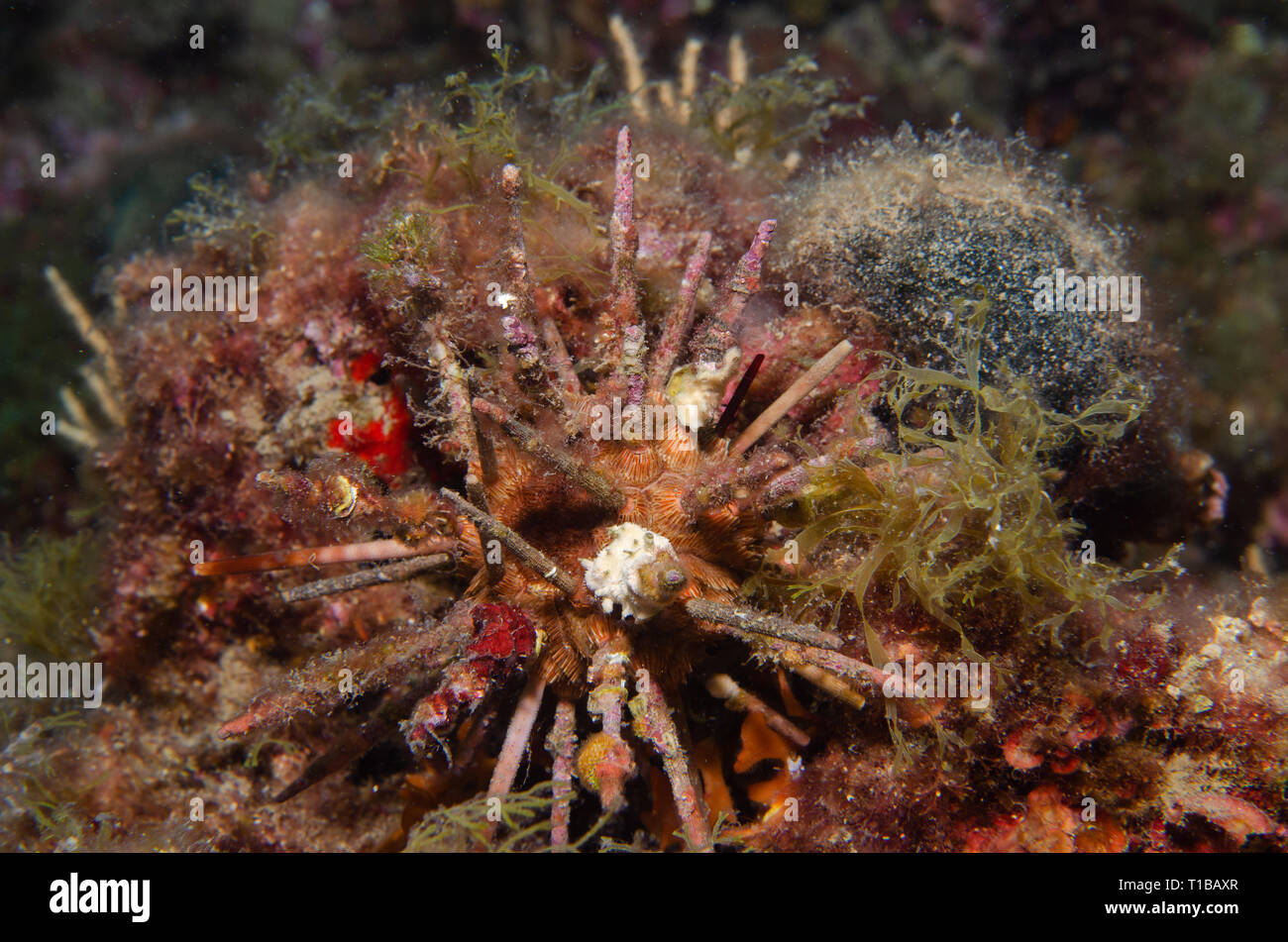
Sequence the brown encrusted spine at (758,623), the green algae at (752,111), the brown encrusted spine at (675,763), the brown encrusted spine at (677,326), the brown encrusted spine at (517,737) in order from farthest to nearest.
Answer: the green algae at (752,111) < the brown encrusted spine at (677,326) < the brown encrusted spine at (517,737) < the brown encrusted spine at (675,763) < the brown encrusted spine at (758,623)

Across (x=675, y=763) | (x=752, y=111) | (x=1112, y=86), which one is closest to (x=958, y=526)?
(x=675, y=763)

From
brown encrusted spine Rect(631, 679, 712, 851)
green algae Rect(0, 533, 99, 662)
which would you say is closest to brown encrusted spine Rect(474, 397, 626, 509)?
brown encrusted spine Rect(631, 679, 712, 851)

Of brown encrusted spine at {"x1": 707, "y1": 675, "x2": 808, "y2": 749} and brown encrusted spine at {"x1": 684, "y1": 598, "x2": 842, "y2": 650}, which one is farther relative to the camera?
brown encrusted spine at {"x1": 707, "y1": 675, "x2": 808, "y2": 749}

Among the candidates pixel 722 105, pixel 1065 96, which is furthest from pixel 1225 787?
pixel 1065 96

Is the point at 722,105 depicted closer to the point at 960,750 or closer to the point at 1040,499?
the point at 1040,499

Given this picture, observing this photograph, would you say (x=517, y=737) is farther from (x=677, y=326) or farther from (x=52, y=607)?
(x=52, y=607)

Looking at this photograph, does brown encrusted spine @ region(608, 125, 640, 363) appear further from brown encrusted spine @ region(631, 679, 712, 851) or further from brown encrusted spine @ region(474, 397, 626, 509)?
brown encrusted spine @ region(631, 679, 712, 851)

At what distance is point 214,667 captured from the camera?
348 centimetres

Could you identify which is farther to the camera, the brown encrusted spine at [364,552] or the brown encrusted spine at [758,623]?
the brown encrusted spine at [364,552]

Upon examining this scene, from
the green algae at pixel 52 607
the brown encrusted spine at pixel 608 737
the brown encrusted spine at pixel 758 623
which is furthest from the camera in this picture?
the green algae at pixel 52 607

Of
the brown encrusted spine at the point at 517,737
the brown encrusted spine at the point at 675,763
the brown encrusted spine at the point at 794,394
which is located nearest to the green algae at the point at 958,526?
the brown encrusted spine at the point at 794,394

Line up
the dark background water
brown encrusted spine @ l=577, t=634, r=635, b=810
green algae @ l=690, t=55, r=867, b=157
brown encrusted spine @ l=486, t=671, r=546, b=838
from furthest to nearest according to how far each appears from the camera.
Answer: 1. the dark background water
2. green algae @ l=690, t=55, r=867, b=157
3. brown encrusted spine @ l=486, t=671, r=546, b=838
4. brown encrusted spine @ l=577, t=634, r=635, b=810

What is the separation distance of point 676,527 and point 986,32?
6235mm

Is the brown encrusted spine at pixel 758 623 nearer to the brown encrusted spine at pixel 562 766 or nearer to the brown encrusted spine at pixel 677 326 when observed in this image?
the brown encrusted spine at pixel 562 766
